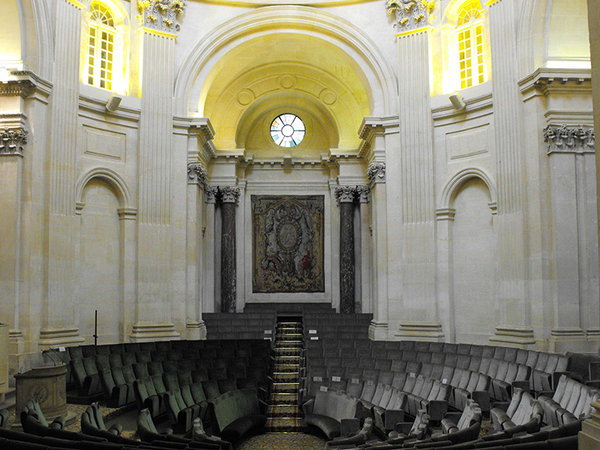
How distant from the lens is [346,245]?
2430cm

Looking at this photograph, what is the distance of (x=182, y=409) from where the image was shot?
9453 mm

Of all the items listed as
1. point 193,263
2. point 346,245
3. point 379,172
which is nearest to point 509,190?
point 379,172

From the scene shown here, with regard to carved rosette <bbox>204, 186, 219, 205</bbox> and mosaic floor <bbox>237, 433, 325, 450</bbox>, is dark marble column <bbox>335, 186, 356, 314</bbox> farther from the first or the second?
mosaic floor <bbox>237, 433, 325, 450</bbox>

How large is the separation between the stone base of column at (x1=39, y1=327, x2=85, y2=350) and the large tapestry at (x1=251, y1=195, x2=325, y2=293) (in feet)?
36.3

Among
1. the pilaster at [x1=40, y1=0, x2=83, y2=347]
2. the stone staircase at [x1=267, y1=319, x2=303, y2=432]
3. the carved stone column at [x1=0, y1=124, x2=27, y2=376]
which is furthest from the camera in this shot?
the pilaster at [x1=40, y1=0, x2=83, y2=347]

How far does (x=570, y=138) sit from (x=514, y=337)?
5.13m

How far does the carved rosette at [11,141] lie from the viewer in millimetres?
14219

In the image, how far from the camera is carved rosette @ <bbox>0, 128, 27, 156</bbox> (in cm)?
1422

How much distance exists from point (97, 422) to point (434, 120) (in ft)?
46.1

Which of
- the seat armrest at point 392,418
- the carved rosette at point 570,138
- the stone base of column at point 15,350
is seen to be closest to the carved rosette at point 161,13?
the stone base of column at point 15,350

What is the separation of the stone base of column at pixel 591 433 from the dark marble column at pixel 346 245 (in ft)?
60.4

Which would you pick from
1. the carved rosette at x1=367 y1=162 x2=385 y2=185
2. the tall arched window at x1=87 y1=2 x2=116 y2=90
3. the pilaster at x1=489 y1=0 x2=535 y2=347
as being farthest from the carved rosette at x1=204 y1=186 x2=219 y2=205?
the pilaster at x1=489 y1=0 x2=535 y2=347

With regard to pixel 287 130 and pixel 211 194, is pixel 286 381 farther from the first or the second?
pixel 287 130

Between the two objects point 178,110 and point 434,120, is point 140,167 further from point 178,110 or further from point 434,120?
point 434,120
